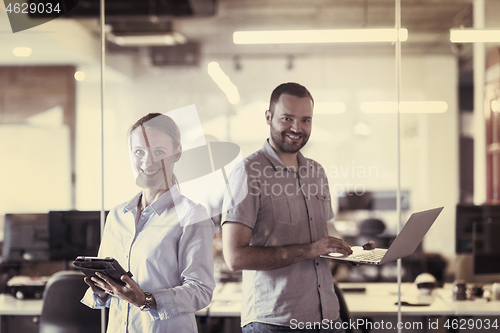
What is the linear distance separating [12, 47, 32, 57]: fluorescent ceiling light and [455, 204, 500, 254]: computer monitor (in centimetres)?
293

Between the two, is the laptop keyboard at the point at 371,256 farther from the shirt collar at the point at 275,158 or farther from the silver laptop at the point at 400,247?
the shirt collar at the point at 275,158

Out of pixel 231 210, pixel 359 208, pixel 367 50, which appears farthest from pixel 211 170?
pixel 367 50

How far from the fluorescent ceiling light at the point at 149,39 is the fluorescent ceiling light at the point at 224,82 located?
261 mm

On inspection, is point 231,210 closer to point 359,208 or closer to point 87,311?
point 359,208

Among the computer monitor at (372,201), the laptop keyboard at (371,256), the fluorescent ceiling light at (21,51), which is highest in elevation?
the fluorescent ceiling light at (21,51)

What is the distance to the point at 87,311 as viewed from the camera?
2.47 meters

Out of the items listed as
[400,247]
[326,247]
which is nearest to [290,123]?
[326,247]

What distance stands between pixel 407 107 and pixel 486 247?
→ 1110 millimetres

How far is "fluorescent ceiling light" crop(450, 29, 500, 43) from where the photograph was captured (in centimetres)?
263

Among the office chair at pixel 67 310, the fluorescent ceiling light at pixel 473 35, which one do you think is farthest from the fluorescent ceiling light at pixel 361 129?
the office chair at pixel 67 310

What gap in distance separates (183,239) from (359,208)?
3.89 feet

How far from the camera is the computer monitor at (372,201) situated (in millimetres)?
2408

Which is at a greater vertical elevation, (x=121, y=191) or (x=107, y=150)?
(x=107, y=150)

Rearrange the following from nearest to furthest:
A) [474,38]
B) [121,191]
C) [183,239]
A: [183,239] < [121,191] < [474,38]
